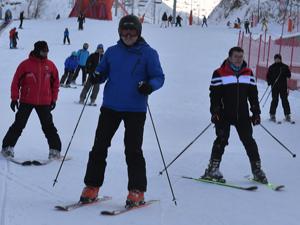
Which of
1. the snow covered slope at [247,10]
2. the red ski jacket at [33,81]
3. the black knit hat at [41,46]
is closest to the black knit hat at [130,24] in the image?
the black knit hat at [41,46]

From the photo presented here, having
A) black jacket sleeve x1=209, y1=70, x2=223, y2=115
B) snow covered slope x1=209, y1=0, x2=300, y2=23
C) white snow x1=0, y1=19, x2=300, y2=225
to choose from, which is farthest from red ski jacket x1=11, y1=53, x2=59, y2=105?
snow covered slope x1=209, y1=0, x2=300, y2=23

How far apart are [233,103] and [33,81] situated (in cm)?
226

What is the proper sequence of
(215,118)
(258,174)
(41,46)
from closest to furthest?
(215,118) → (258,174) → (41,46)

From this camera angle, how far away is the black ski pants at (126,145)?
205 inches

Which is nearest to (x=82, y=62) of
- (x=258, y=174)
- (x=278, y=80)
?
(x=278, y=80)

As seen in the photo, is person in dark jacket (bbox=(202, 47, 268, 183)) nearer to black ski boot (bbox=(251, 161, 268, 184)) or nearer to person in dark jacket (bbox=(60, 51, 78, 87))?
black ski boot (bbox=(251, 161, 268, 184))

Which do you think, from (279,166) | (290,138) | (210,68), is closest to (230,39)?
(210,68)

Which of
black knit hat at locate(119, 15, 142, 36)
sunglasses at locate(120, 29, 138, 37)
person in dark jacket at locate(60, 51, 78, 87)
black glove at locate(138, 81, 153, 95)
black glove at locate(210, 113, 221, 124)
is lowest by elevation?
person in dark jacket at locate(60, 51, 78, 87)

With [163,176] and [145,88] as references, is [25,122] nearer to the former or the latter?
[163,176]

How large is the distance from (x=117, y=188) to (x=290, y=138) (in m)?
5.59

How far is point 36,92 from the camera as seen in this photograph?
729cm

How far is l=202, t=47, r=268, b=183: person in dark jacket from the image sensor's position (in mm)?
6488

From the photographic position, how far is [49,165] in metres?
7.12

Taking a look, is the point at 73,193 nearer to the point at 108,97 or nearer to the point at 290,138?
the point at 108,97
